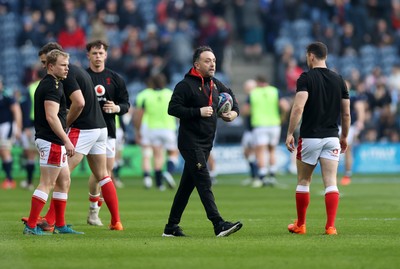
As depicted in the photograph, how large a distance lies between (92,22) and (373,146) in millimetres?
9678

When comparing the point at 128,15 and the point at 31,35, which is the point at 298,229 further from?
the point at 128,15

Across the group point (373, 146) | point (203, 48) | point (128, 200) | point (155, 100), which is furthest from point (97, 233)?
point (373, 146)

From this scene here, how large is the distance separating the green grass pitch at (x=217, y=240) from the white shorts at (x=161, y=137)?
13.0 ft

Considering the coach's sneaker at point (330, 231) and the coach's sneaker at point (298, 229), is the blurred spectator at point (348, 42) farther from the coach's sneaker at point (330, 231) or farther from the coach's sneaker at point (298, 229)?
the coach's sneaker at point (330, 231)

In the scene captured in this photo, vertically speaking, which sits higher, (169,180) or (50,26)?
(50,26)

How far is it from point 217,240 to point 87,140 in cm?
248

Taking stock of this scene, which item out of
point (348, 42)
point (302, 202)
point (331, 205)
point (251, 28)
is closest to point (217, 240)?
point (302, 202)

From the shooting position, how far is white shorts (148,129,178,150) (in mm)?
24344

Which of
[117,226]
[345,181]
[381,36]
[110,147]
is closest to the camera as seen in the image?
[117,226]

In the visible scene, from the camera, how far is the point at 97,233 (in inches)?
533

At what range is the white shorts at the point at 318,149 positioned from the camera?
13.2 m

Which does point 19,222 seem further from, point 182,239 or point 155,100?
point 155,100

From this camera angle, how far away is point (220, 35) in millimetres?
34094

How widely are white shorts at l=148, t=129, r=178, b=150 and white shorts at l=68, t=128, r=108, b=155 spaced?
34.3ft
